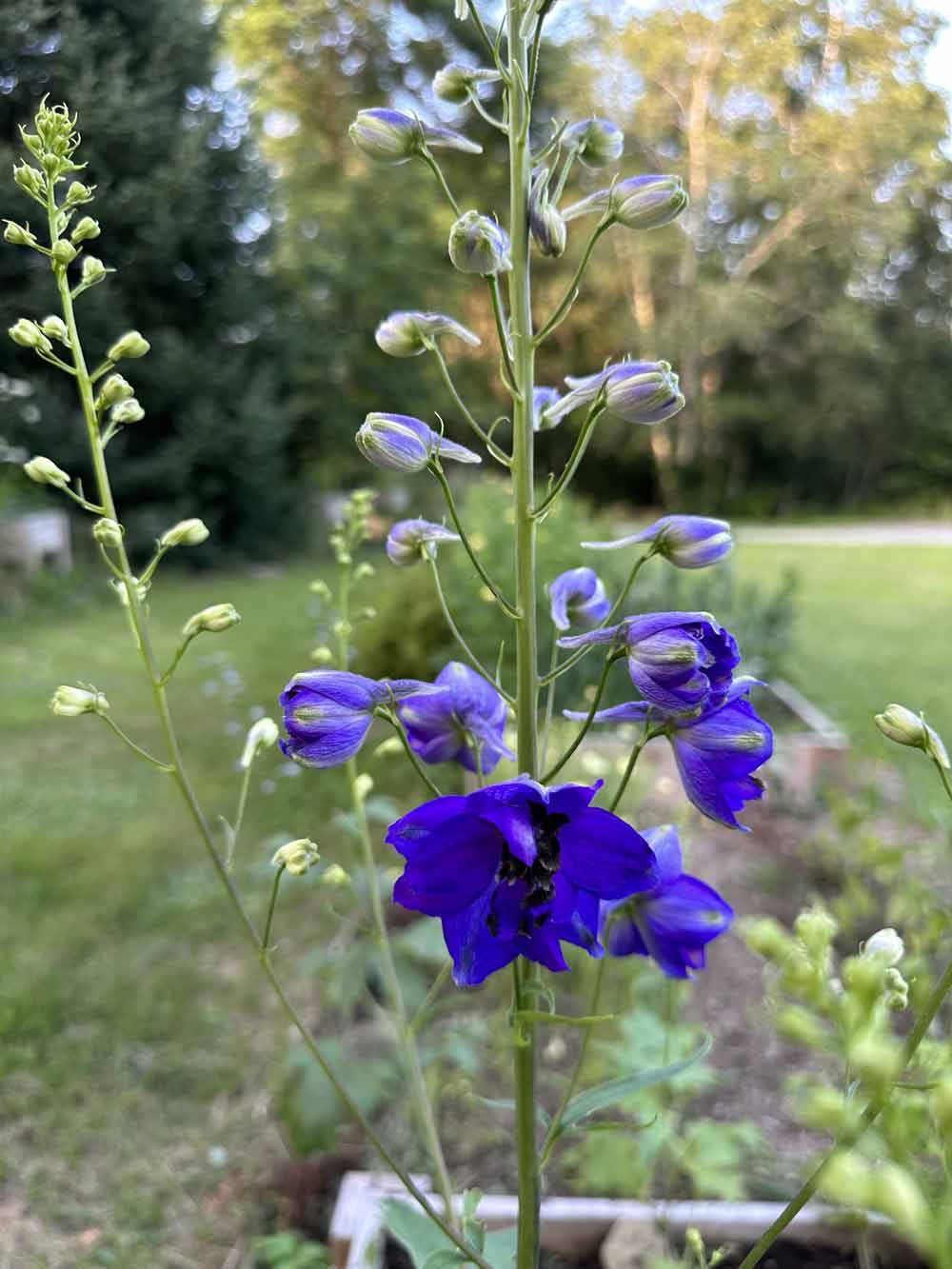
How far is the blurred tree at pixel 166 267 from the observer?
325 inches

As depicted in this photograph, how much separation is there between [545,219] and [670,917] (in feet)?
2.35

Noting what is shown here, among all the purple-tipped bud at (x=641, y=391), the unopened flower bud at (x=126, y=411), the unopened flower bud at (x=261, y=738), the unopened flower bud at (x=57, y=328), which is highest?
the unopened flower bud at (x=57, y=328)

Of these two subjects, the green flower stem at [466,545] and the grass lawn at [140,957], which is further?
the grass lawn at [140,957]

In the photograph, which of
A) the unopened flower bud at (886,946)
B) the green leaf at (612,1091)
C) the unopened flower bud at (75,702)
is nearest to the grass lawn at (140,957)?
the unopened flower bud at (75,702)

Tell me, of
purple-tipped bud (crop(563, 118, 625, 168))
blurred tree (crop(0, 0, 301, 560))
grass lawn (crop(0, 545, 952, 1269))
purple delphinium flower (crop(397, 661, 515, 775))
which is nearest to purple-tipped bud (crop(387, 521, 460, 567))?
purple delphinium flower (crop(397, 661, 515, 775))

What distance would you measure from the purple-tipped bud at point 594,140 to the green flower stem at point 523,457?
15 centimetres

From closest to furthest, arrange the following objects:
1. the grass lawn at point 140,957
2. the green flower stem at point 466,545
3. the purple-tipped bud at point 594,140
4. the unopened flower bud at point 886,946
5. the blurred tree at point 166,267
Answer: the unopened flower bud at point 886,946
the green flower stem at point 466,545
the purple-tipped bud at point 594,140
the grass lawn at point 140,957
the blurred tree at point 166,267

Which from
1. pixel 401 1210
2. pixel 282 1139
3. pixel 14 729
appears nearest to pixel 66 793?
pixel 14 729

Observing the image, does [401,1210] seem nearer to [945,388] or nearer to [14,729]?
[14,729]

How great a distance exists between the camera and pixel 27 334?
102cm

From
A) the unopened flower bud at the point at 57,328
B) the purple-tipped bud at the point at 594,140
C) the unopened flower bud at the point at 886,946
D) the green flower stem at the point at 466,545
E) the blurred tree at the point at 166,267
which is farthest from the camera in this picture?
the blurred tree at the point at 166,267

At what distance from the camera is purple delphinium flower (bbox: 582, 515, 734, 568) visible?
3.24 feet

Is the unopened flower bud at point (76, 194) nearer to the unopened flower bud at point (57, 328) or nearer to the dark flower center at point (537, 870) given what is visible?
the unopened flower bud at point (57, 328)

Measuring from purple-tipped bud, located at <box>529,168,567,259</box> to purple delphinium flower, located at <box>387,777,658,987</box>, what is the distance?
522 millimetres
